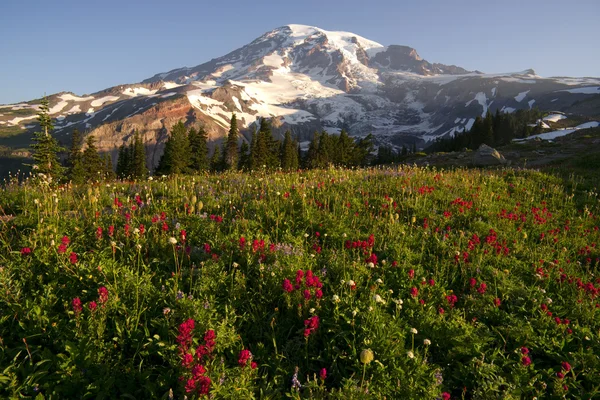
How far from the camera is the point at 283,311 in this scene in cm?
400

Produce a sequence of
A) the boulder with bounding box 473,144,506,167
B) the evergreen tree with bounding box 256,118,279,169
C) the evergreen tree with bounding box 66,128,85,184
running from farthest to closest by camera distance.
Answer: the evergreen tree with bounding box 256,118,279,169
the evergreen tree with bounding box 66,128,85,184
the boulder with bounding box 473,144,506,167

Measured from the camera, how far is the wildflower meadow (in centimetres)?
287

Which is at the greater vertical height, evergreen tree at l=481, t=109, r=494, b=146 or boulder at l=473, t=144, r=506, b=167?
evergreen tree at l=481, t=109, r=494, b=146

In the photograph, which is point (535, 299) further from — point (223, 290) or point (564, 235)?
point (223, 290)

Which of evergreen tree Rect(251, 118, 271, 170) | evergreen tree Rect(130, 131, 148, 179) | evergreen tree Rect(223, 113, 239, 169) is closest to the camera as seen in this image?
evergreen tree Rect(130, 131, 148, 179)

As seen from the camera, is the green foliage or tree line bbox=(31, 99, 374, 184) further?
the green foliage

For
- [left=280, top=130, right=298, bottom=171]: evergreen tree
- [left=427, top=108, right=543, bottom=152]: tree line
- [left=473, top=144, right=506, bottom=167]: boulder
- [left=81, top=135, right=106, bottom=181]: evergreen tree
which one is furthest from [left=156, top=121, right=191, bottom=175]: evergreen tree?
[left=427, top=108, right=543, bottom=152]: tree line

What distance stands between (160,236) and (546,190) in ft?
39.5

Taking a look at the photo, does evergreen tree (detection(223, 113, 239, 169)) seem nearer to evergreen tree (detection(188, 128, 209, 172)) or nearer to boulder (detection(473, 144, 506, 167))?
evergreen tree (detection(188, 128, 209, 172))

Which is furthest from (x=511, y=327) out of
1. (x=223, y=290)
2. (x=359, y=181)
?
(x=359, y=181)

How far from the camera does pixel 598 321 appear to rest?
414cm

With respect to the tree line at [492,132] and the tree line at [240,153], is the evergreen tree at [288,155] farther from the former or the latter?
the tree line at [492,132]

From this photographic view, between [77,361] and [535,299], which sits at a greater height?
[77,361]

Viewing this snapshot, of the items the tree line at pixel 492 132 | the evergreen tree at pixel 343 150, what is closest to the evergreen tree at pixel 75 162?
the evergreen tree at pixel 343 150
